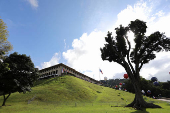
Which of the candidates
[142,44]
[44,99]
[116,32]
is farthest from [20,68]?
[142,44]

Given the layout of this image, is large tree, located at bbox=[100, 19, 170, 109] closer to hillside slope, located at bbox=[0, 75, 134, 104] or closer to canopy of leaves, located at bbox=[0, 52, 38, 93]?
hillside slope, located at bbox=[0, 75, 134, 104]

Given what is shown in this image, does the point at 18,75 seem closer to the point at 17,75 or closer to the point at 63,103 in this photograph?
the point at 17,75

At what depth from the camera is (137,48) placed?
76.4 ft

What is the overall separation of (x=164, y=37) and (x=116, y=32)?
10234 mm

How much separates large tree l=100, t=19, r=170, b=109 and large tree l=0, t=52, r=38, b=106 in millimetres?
20412

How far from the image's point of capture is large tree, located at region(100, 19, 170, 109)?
21.8 metres

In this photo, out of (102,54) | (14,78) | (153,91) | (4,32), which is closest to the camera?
(4,32)

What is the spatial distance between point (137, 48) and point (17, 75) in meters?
28.4

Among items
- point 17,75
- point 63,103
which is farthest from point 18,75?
point 63,103

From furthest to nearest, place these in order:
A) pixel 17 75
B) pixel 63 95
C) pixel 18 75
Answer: pixel 63 95 < pixel 18 75 < pixel 17 75

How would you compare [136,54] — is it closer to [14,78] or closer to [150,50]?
[150,50]

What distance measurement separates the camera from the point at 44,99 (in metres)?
30.8

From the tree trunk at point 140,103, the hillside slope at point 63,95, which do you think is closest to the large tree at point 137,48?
the tree trunk at point 140,103

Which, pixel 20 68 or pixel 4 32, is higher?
pixel 4 32
